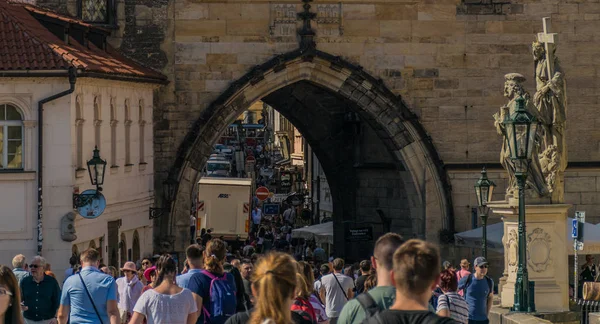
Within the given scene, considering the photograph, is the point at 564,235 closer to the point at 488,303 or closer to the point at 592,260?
the point at 488,303

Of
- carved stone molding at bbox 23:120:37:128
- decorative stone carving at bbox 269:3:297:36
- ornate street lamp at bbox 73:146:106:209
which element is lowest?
ornate street lamp at bbox 73:146:106:209

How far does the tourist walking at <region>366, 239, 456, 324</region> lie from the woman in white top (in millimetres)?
4262

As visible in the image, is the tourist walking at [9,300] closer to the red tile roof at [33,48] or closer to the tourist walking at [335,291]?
the tourist walking at [335,291]

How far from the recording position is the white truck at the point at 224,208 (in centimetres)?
4259

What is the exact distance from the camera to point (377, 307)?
8.62 metres

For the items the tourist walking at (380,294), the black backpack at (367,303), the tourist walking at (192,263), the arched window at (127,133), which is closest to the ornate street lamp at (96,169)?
the arched window at (127,133)

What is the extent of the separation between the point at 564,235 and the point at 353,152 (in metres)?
17.5

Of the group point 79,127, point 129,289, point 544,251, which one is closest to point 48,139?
point 79,127

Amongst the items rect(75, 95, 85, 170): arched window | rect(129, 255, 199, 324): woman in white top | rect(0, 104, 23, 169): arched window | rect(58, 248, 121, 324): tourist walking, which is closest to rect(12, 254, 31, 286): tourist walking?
rect(58, 248, 121, 324): tourist walking

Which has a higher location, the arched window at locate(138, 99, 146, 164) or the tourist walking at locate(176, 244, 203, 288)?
the arched window at locate(138, 99, 146, 164)

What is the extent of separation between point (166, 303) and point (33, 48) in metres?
14.5

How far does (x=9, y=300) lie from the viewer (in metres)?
10.1

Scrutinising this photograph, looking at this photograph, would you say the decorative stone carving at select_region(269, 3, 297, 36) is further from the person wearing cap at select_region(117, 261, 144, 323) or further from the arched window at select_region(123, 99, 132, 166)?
the person wearing cap at select_region(117, 261, 144, 323)

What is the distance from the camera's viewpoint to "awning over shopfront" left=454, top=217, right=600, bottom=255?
25812 mm
